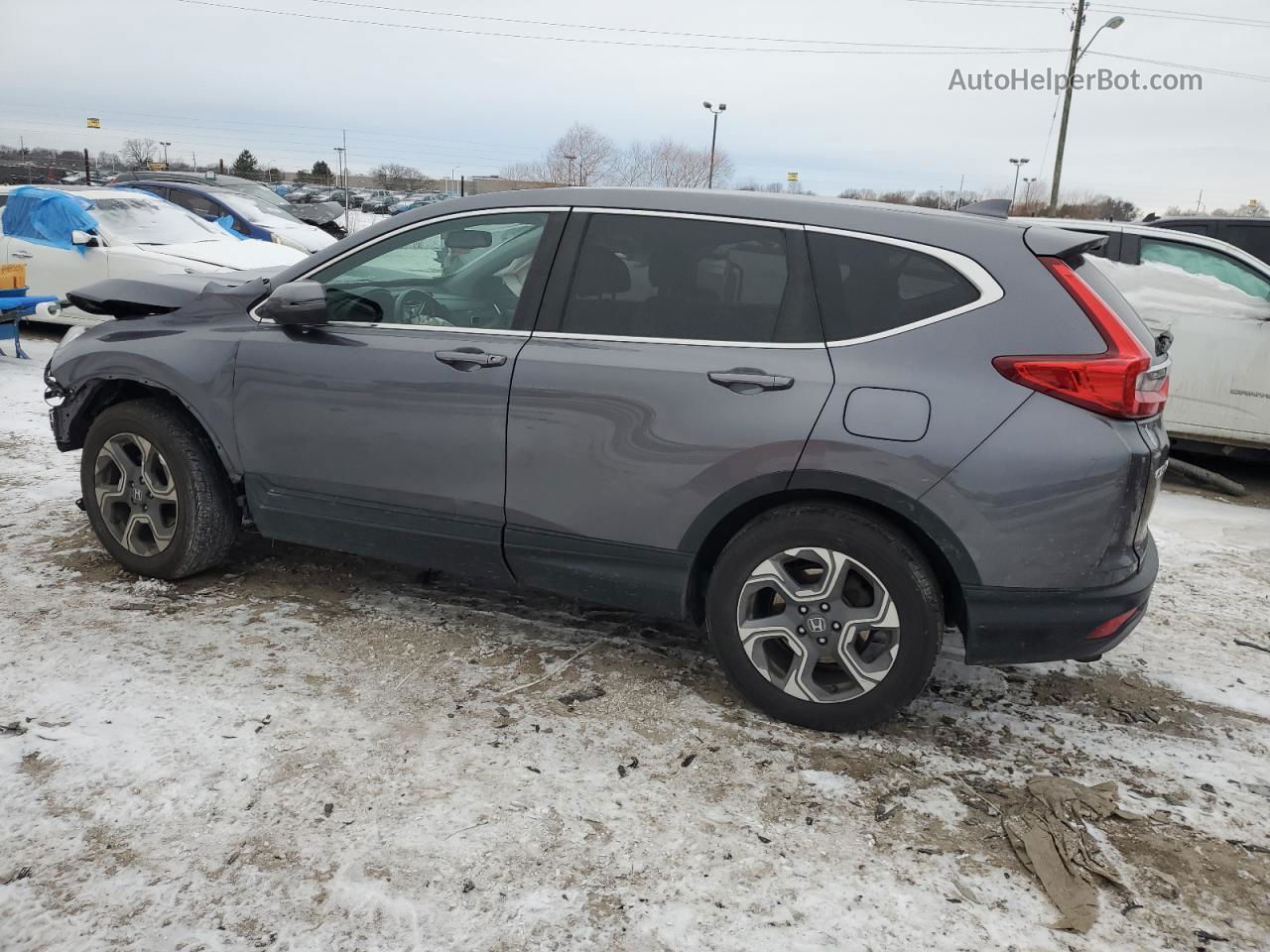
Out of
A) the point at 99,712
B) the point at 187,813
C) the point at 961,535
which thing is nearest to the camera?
the point at 187,813

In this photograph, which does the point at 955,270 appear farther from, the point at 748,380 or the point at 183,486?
the point at 183,486

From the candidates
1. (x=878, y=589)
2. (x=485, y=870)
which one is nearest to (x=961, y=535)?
(x=878, y=589)

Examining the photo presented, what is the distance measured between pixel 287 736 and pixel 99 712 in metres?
0.67

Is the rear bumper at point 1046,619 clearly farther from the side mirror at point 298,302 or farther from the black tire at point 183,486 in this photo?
the black tire at point 183,486

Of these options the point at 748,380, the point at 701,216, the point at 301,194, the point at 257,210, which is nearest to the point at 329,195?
the point at 301,194

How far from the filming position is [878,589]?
10.2 ft

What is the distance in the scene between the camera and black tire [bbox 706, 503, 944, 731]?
3068mm

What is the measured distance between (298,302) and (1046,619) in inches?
114

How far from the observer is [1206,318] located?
7.14 metres

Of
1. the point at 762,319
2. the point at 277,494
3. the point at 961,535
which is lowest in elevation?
the point at 277,494

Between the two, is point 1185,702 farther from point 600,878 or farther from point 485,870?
point 485,870

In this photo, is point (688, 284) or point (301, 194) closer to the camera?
point (688, 284)

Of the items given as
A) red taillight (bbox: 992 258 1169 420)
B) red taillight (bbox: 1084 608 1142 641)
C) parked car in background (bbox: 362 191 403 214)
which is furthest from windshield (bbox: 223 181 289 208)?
parked car in background (bbox: 362 191 403 214)

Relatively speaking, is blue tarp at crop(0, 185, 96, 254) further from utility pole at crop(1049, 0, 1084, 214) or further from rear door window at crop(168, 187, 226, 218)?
utility pole at crop(1049, 0, 1084, 214)
